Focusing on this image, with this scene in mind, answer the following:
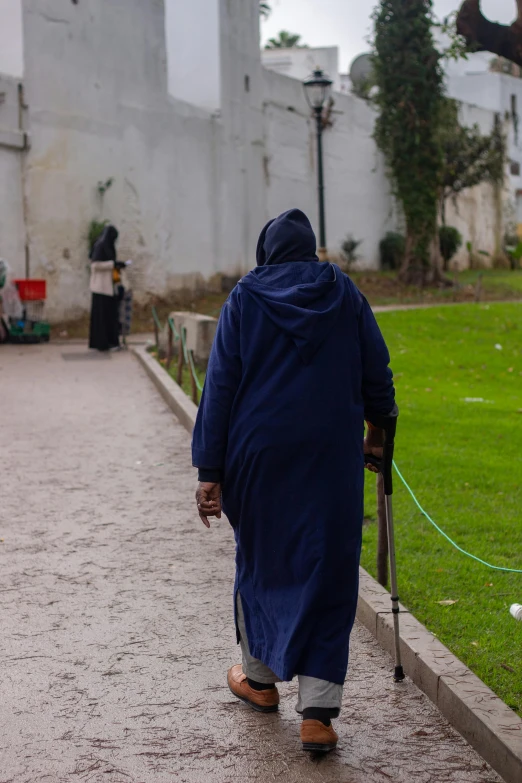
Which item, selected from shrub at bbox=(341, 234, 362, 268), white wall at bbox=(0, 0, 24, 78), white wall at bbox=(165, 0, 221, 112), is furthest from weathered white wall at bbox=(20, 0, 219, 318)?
shrub at bbox=(341, 234, 362, 268)

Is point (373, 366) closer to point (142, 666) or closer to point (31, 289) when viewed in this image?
point (142, 666)

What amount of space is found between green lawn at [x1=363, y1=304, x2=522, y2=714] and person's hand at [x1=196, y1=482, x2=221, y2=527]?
1.31 meters

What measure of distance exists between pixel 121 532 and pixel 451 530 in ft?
6.69

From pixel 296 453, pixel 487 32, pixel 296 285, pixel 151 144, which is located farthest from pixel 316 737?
pixel 151 144

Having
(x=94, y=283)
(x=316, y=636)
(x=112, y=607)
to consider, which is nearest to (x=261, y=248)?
(x=316, y=636)

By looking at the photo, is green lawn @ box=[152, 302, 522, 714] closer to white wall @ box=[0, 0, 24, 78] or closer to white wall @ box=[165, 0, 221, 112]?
white wall @ box=[0, 0, 24, 78]

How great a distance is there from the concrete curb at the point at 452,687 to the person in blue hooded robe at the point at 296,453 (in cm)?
51

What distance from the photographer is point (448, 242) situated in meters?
35.4

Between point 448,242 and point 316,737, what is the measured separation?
33.1 metres

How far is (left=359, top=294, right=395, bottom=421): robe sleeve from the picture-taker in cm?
370

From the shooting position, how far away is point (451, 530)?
640 centimetres

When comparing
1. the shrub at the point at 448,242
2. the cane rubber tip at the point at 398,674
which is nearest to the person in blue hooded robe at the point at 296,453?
the cane rubber tip at the point at 398,674

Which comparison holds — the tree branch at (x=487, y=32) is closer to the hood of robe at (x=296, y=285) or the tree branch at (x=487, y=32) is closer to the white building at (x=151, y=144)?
the hood of robe at (x=296, y=285)

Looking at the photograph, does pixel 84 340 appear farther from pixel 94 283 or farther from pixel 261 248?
pixel 261 248
